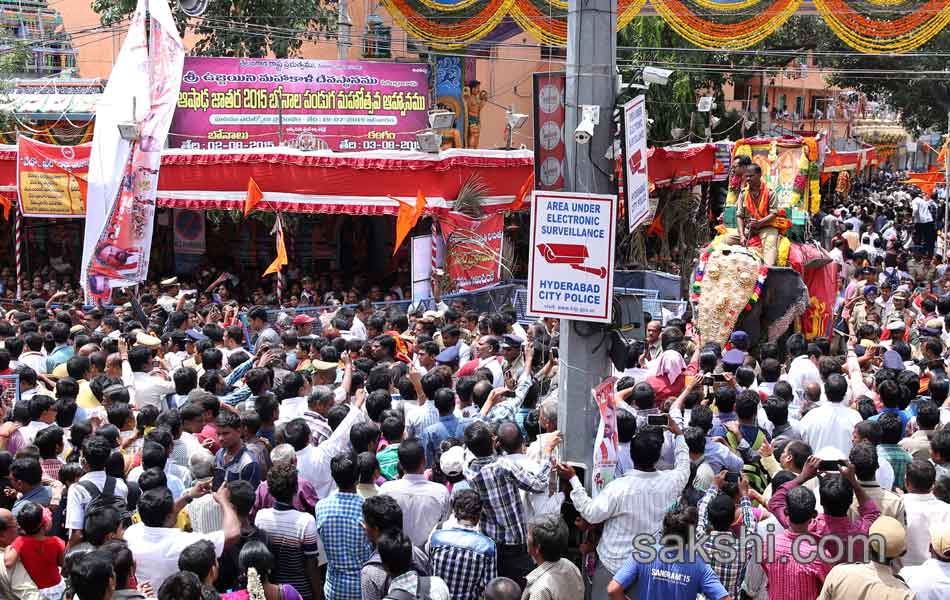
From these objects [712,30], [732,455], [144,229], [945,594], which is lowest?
[945,594]

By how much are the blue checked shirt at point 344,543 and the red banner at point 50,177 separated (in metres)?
13.1

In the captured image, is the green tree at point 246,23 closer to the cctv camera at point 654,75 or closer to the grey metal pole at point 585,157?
the cctv camera at point 654,75

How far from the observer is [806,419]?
7.60 m

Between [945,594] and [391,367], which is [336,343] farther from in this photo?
[945,594]

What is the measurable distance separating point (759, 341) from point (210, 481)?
7406 mm

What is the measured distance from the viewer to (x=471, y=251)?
17.4 meters

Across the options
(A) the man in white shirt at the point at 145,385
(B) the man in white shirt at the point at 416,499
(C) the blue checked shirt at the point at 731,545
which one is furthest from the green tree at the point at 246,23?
(C) the blue checked shirt at the point at 731,545

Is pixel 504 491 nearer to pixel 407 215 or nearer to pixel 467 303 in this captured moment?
pixel 467 303

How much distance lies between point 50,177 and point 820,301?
1211cm

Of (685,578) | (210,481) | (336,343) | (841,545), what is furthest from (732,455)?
(336,343)

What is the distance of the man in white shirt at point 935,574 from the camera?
198 inches

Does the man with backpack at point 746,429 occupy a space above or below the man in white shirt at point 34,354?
below

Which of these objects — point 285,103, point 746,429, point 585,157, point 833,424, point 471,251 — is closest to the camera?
point 585,157

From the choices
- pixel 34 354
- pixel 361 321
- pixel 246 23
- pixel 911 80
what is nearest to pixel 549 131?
pixel 34 354
